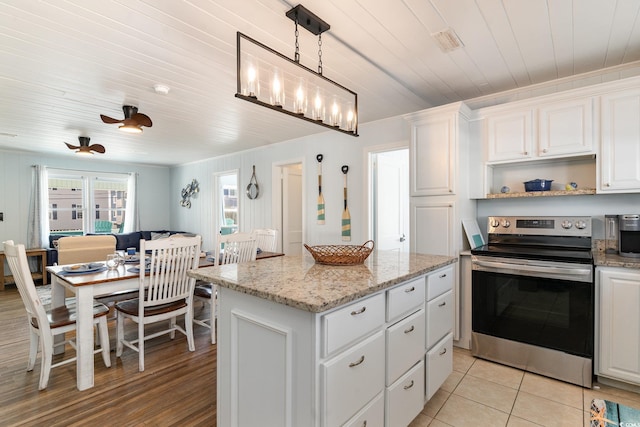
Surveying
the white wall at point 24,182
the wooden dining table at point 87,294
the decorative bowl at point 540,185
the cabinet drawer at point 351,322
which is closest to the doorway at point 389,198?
the decorative bowl at point 540,185

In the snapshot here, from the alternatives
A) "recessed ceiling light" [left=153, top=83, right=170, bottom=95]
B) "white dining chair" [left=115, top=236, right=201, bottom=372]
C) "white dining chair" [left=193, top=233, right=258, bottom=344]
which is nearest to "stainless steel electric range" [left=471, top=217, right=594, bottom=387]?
"white dining chair" [left=193, top=233, right=258, bottom=344]

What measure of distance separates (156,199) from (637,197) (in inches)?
325

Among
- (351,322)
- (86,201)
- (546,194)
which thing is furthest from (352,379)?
(86,201)

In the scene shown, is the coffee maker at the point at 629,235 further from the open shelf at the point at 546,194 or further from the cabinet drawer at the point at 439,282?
the cabinet drawer at the point at 439,282

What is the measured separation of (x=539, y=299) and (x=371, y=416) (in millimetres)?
1785

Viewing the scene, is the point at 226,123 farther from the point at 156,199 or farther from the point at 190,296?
the point at 156,199

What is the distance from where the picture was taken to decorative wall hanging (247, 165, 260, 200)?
5547 mm

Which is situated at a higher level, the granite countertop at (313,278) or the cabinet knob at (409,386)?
the granite countertop at (313,278)

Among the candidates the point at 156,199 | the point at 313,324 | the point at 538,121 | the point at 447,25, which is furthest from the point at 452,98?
the point at 156,199

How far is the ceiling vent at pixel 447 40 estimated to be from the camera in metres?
2.12

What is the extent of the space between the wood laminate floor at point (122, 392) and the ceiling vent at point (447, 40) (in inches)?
112

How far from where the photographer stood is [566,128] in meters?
2.63

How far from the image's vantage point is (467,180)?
310cm

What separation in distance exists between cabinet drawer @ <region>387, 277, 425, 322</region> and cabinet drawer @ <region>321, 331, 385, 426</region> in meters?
0.14
